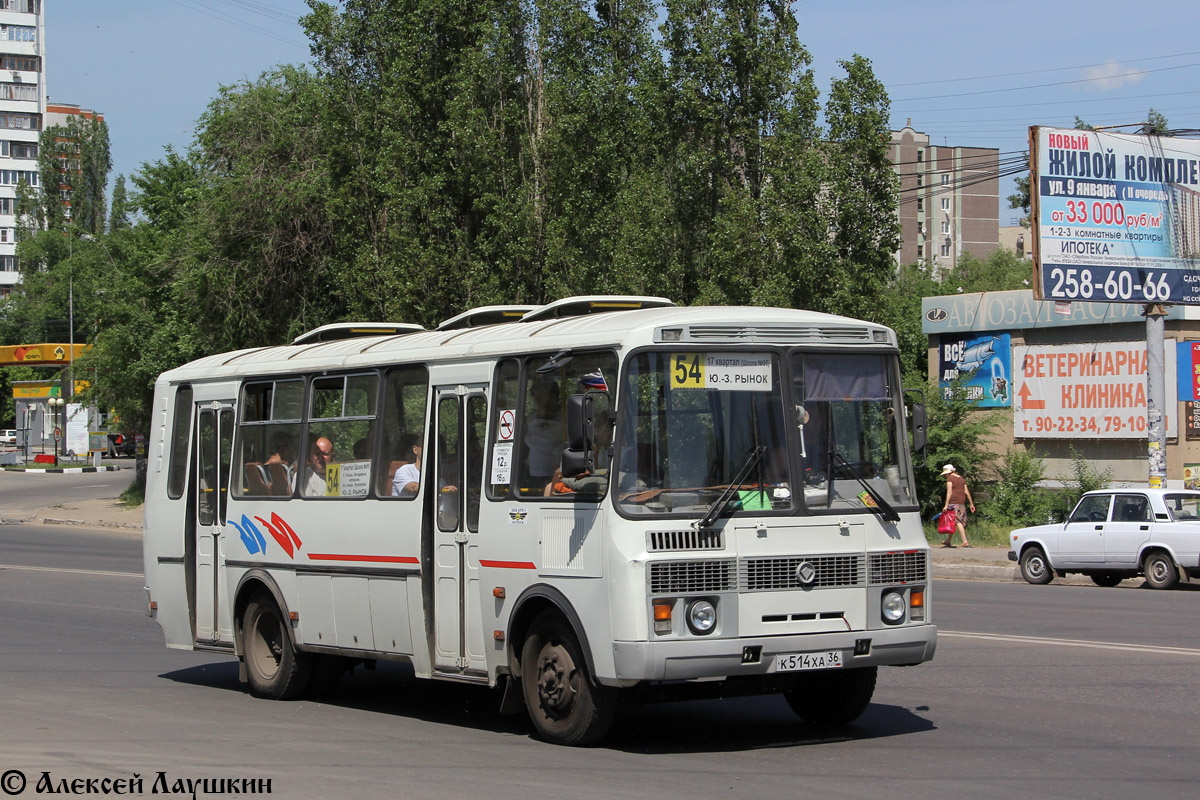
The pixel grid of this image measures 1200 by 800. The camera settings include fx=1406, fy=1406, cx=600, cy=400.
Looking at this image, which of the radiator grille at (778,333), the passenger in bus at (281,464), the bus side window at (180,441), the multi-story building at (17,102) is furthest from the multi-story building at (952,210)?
the radiator grille at (778,333)

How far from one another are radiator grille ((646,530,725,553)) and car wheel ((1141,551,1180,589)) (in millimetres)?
14916

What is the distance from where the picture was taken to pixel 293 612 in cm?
1150

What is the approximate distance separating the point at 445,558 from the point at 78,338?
118766 millimetres

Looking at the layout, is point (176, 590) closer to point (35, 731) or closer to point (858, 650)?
Result: point (35, 731)

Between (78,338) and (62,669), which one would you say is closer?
(62,669)

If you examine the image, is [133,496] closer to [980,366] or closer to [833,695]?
[980,366]

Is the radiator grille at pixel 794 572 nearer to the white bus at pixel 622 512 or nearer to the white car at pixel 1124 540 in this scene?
the white bus at pixel 622 512

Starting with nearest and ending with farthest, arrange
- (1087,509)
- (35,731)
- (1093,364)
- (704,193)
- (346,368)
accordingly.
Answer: (35,731) → (346,368) → (1087,509) → (1093,364) → (704,193)

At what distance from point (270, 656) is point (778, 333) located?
5.56 metres

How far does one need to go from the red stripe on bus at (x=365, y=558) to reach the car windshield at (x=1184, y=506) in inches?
583

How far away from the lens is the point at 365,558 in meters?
10.8

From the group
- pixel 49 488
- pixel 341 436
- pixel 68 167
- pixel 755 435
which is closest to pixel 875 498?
pixel 755 435

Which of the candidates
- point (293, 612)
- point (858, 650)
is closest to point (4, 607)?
point (293, 612)

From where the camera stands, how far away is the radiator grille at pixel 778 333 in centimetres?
884
